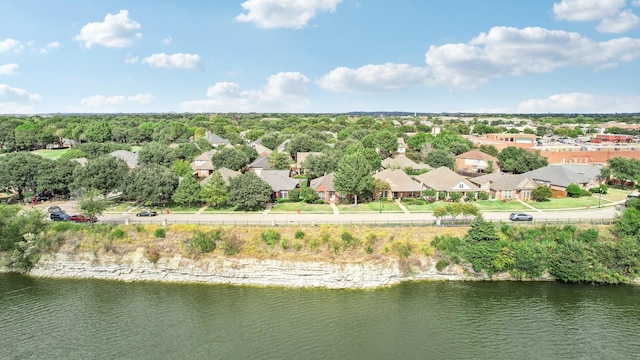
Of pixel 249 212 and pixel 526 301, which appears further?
pixel 249 212

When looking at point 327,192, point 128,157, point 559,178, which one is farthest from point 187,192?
point 559,178

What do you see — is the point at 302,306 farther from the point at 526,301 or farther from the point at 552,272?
the point at 552,272

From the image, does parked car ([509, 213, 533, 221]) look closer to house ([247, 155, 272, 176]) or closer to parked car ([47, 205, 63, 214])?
house ([247, 155, 272, 176])

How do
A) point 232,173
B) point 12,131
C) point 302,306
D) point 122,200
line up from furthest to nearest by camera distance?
point 12,131 → point 232,173 → point 122,200 → point 302,306

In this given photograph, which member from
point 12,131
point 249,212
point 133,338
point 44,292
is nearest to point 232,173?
point 249,212

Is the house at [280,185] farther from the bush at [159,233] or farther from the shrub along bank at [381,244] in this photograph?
the bush at [159,233]

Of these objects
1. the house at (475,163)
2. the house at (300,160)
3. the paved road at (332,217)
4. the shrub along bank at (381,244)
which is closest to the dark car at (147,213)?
the paved road at (332,217)

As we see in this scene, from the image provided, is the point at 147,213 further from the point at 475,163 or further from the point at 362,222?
the point at 475,163
